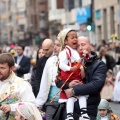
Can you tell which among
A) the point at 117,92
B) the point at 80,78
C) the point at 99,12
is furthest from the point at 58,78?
the point at 99,12

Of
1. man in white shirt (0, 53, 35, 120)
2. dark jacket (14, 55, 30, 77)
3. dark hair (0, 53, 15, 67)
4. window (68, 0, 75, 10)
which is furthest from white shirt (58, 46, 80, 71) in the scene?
window (68, 0, 75, 10)

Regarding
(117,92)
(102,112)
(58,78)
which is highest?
(58,78)

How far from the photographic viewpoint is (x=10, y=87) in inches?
331

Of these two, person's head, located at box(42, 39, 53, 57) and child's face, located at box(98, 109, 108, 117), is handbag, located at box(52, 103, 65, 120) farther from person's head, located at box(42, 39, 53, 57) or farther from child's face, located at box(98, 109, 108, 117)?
person's head, located at box(42, 39, 53, 57)

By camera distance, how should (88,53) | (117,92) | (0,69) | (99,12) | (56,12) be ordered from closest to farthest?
(0,69) → (88,53) → (117,92) → (99,12) → (56,12)

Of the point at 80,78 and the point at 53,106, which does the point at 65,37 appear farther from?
the point at 53,106

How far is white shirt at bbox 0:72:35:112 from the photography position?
835cm

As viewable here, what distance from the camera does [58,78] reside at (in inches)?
362

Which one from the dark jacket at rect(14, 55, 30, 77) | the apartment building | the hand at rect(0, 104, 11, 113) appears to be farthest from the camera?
the apartment building

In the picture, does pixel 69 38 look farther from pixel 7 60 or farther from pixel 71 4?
pixel 71 4

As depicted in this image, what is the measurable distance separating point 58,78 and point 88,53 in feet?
1.74

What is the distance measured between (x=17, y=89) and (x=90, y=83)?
94 centimetres

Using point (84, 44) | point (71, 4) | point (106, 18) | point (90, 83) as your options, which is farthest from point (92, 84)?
point (71, 4)

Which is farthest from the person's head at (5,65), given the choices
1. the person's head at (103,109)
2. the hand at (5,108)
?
the person's head at (103,109)
